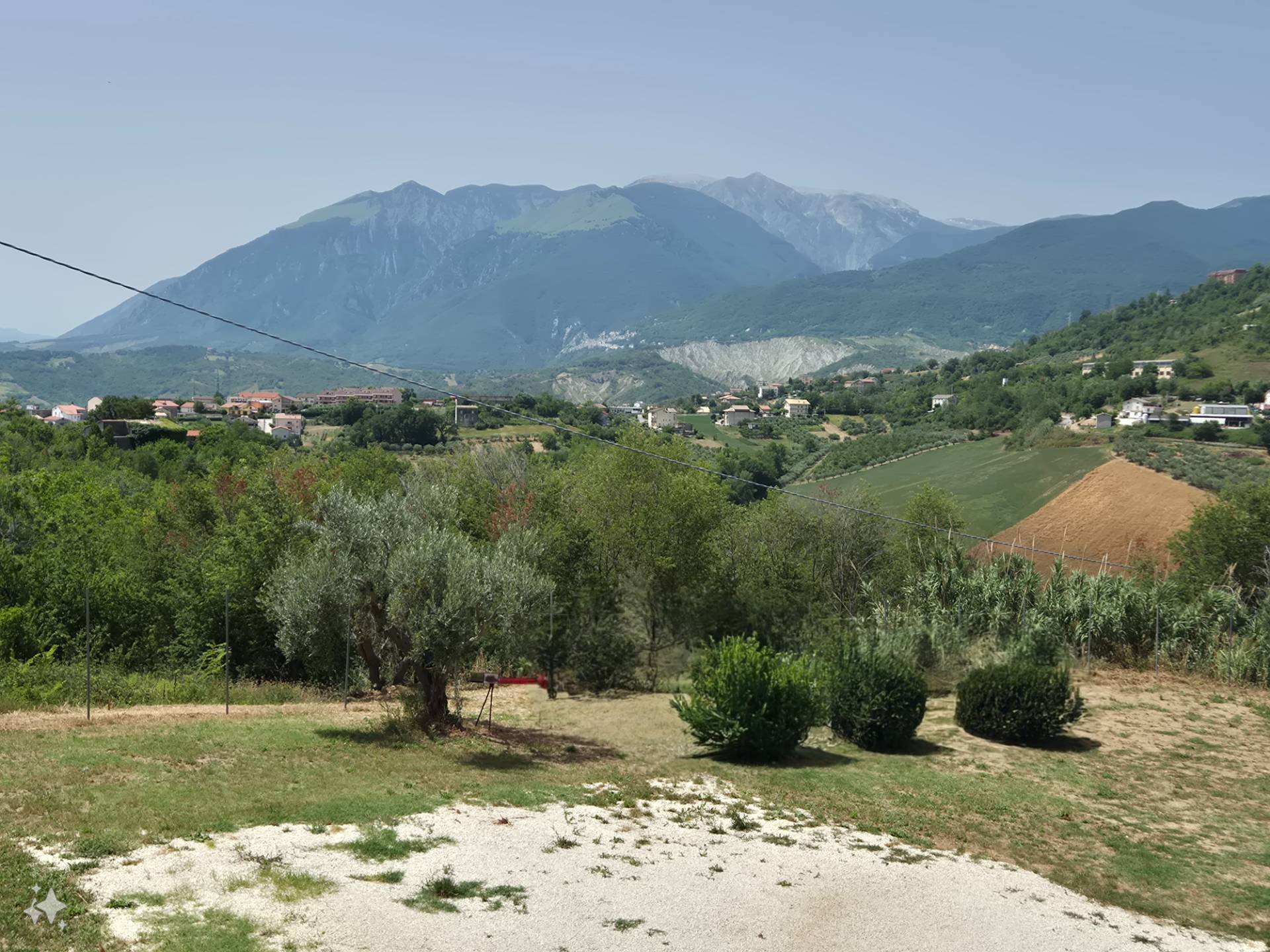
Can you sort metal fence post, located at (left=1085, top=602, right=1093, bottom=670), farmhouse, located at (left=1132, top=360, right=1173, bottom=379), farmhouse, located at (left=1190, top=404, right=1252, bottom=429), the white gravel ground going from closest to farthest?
1. the white gravel ground
2. metal fence post, located at (left=1085, top=602, right=1093, bottom=670)
3. farmhouse, located at (left=1190, top=404, right=1252, bottom=429)
4. farmhouse, located at (left=1132, top=360, right=1173, bottom=379)

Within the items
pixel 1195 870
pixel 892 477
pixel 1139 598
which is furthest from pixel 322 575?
pixel 892 477

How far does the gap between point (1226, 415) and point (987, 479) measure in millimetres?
25361

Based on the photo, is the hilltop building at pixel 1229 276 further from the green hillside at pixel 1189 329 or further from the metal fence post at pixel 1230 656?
the metal fence post at pixel 1230 656

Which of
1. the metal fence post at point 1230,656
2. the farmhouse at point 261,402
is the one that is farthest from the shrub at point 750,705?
the farmhouse at point 261,402

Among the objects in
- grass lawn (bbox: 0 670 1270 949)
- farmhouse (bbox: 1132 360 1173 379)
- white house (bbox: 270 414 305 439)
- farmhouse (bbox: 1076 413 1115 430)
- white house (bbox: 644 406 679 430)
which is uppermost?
farmhouse (bbox: 1132 360 1173 379)

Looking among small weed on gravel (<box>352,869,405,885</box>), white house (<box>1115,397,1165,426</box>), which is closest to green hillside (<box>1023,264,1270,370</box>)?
white house (<box>1115,397,1165,426</box>)

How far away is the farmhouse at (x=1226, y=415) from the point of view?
81562 millimetres

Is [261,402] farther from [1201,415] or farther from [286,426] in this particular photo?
[1201,415]

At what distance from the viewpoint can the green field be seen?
212ft

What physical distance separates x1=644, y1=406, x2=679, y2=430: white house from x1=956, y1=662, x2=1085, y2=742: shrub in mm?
127615

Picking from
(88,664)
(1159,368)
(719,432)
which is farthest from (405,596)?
(719,432)

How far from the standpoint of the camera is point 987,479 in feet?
245

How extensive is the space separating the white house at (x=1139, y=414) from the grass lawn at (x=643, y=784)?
71.0m

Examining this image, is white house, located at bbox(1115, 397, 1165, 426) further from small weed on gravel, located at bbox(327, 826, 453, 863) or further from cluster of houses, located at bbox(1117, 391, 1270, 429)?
small weed on gravel, located at bbox(327, 826, 453, 863)
